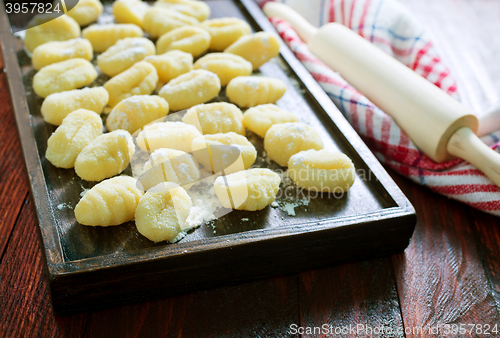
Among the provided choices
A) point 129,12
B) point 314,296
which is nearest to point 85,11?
point 129,12

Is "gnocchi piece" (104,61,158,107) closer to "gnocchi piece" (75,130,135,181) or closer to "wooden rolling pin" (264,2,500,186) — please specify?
"gnocchi piece" (75,130,135,181)

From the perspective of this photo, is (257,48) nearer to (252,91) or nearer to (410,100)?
(252,91)

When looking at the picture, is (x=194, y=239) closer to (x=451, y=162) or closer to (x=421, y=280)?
(x=421, y=280)

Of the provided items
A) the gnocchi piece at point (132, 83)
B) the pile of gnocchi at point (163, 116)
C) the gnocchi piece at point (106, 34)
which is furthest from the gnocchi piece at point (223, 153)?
the gnocchi piece at point (106, 34)

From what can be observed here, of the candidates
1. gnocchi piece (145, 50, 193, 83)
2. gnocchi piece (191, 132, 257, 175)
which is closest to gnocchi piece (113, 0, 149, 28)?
gnocchi piece (145, 50, 193, 83)

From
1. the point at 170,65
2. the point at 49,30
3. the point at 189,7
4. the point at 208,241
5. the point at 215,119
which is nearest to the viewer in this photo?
the point at 208,241

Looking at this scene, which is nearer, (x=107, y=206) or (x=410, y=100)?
(x=107, y=206)

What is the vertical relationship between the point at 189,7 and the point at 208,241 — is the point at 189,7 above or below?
above
